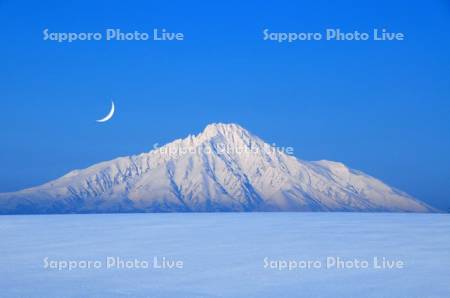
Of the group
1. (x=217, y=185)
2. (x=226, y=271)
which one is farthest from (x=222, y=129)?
(x=226, y=271)

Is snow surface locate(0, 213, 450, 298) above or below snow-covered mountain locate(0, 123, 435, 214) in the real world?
below

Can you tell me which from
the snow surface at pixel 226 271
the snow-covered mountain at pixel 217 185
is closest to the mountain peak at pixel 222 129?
the snow-covered mountain at pixel 217 185

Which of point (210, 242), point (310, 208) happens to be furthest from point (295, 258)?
point (310, 208)

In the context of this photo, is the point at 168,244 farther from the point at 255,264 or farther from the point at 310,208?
the point at 310,208

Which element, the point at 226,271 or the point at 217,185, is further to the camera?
the point at 217,185

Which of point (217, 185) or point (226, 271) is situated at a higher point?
point (217, 185)

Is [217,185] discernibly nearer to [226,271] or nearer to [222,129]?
[222,129]

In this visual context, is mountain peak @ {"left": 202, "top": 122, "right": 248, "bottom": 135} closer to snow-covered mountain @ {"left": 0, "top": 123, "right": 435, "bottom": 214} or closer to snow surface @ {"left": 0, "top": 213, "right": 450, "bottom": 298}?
snow-covered mountain @ {"left": 0, "top": 123, "right": 435, "bottom": 214}

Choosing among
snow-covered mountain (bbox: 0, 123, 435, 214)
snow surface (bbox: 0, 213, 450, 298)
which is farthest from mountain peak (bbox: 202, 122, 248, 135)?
snow surface (bbox: 0, 213, 450, 298)

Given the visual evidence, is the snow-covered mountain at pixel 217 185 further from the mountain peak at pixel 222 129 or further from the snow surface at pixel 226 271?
the snow surface at pixel 226 271
